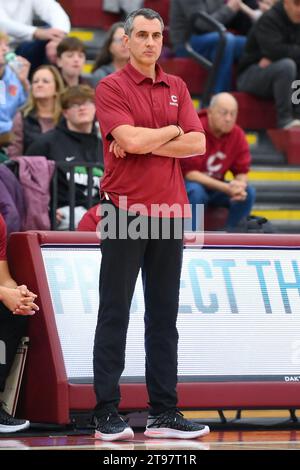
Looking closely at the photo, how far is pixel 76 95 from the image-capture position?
32.4 feet

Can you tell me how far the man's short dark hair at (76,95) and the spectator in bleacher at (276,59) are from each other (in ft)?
7.81

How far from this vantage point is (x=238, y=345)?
7016 mm

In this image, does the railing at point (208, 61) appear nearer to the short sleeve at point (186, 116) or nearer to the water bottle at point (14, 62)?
the water bottle at point (14, 62)

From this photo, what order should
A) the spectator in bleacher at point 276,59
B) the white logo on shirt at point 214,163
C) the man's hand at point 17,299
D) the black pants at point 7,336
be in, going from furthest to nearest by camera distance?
1. the spectator in bleacher at point 276,59
2. the white logo on shirt at point 214,163
3. the black pants at point 7,336
4. the man's hand at point 17,299

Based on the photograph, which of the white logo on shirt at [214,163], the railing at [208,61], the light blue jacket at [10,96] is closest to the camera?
the light blue jacket at [10,96]

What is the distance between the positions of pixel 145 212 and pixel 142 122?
450mm

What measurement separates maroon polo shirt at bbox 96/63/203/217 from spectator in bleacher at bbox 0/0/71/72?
16.8 feet

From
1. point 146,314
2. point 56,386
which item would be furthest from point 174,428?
point 56,386

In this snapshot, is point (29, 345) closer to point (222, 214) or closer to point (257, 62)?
point (222, 214)

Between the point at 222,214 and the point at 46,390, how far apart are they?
3.88 meters

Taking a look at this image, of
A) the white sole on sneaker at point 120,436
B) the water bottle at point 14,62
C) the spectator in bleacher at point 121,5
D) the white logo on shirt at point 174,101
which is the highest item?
the spectator in bleacher at point 121,5

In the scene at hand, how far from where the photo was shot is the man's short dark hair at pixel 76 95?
32.3ft

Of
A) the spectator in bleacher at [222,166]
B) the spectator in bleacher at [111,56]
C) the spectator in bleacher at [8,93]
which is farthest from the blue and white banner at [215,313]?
the spectator in bleacher at [111,56]

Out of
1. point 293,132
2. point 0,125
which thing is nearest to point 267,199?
point 293,132
